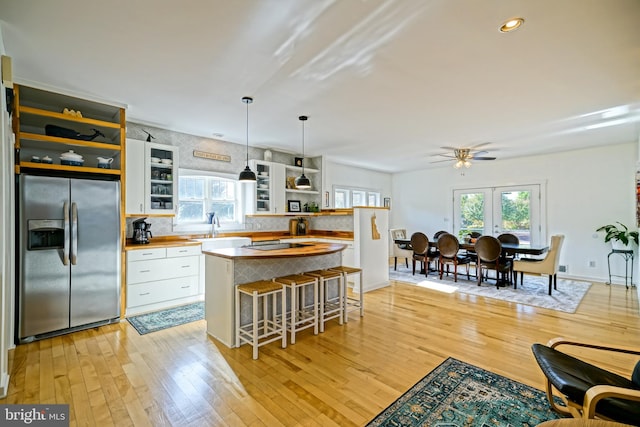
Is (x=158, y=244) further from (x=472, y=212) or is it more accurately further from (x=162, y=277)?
(x=472, y=212)

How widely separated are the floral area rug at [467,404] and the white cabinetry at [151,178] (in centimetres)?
404

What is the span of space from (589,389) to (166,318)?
4089 mm

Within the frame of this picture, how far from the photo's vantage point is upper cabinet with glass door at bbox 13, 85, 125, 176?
10.7ft

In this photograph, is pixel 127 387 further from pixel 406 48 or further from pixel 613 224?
pixel 613 224

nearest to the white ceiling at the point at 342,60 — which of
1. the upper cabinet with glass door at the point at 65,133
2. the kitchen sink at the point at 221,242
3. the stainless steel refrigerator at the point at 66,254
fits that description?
the upper cabinet with glass door at the point at 65,133

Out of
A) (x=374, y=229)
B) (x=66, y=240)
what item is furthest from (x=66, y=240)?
(x=374, y=229)

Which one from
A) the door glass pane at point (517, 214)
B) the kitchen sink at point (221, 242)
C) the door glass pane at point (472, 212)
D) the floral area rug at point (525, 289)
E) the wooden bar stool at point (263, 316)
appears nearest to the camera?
the wooden bar stool at point (263, 316)

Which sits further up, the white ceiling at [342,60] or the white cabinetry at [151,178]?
the white ceiling at [342,60]

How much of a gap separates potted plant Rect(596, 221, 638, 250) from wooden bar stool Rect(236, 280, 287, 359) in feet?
20.6

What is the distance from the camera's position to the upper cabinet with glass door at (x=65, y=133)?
3.28 m

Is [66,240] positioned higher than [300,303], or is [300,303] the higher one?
[66,240]

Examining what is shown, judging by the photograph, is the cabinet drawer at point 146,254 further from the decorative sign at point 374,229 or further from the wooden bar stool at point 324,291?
the decorative sign at point 374,229

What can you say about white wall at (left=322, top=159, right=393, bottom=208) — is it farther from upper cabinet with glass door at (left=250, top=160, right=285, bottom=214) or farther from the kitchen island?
the kitchen island

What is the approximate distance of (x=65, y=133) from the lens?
3510 mm
